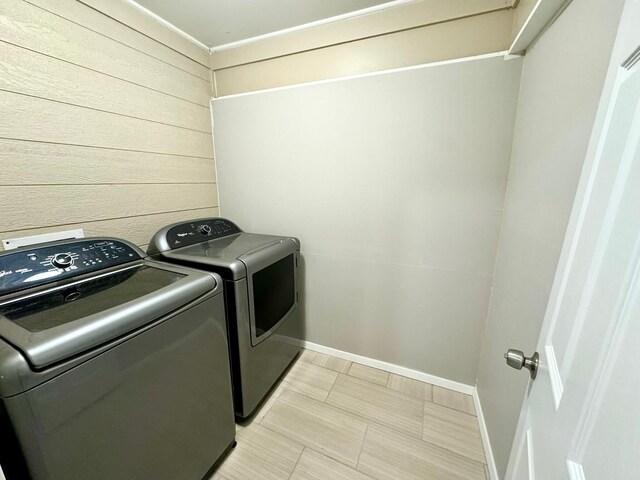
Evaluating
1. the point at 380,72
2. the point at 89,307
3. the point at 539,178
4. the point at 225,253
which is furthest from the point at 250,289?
Answer: the point at 380,72

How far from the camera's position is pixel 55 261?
0.98 m

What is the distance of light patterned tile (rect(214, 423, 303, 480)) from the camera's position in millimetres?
1197

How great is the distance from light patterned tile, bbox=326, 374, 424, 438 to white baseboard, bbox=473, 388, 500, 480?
0.31m

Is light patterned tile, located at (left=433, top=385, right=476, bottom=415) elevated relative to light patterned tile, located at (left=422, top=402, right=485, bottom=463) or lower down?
elevated

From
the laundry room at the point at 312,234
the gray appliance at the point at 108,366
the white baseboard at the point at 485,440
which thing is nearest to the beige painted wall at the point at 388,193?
the laundry room at the point at 312,234

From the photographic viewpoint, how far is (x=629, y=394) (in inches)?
11.5

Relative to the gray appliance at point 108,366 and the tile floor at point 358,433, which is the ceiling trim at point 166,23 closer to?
the gray appliance at point 108,366

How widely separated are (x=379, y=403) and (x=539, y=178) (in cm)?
148

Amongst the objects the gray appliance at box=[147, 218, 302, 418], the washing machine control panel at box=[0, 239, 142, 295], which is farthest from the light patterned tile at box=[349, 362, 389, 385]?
the washing machine control panel at box=[0, 239, 142, 295]

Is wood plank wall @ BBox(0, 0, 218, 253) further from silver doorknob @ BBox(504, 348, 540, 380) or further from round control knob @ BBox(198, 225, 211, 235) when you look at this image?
silver doorknob @ BBox(504, 348, 540, 380)

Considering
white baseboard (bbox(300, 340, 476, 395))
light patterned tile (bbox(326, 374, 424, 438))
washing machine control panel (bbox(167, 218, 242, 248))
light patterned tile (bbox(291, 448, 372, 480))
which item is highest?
washing machine control panel (bbox(167, 218, 242, 248))

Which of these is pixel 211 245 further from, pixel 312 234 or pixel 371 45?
pixel 371 45

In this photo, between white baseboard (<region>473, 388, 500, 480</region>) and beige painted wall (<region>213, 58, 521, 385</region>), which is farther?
beige painted wall (<region>213, 58, 521, 385</region>)

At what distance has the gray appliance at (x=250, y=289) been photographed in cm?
126
